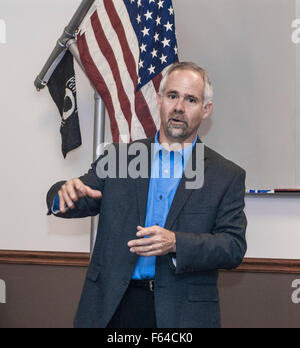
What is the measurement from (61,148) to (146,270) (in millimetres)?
1542

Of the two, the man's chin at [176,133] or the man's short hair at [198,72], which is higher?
the man's short hair at [198,72]

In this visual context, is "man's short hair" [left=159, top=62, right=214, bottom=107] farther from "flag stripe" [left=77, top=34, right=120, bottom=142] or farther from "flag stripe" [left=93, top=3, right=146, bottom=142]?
"flag stripe" [left=77, top=34, right=120, bottom=142]

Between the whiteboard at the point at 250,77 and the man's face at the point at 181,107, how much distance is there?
94 centimetres

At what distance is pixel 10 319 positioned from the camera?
3.21m

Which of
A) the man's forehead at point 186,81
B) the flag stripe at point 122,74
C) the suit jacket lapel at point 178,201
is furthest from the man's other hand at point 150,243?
the flag stripe at point 122,74

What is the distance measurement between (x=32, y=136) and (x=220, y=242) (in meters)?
1.96

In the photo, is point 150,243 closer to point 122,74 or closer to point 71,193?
point 71,193

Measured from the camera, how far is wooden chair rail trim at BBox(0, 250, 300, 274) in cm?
296

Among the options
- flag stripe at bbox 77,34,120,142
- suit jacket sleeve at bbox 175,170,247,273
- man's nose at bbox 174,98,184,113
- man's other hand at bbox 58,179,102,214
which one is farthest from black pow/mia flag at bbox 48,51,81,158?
suit jacket sleeve at bbox 175,170,247,273

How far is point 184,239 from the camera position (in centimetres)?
168

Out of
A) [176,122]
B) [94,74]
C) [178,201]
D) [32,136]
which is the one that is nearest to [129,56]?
[94,74]

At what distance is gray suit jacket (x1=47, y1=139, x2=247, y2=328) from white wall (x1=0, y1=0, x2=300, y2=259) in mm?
1314

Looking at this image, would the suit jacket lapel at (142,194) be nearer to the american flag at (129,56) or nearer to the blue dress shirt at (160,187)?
the blue dress shirt at (160,187)

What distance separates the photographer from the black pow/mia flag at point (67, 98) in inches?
115
